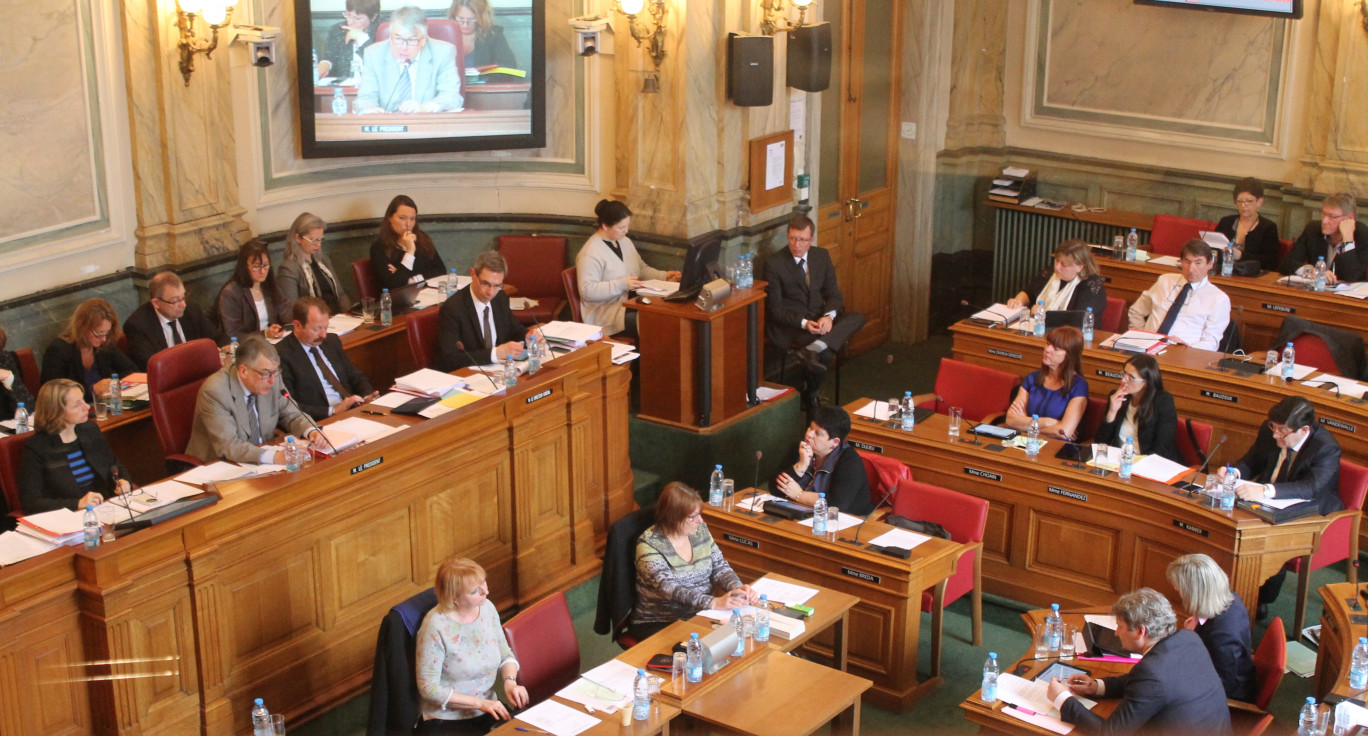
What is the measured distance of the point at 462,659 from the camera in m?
4.96

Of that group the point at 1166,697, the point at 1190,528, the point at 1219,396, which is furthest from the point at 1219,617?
the point at 1219,396

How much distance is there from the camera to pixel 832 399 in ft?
30.5

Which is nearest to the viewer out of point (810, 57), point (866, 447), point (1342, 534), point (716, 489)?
point (716, 489)

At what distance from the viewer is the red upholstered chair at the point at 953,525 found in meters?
6.10

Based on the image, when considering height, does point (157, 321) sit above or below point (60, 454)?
above

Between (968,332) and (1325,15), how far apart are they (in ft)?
10.9

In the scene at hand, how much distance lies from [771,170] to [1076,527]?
331 cm

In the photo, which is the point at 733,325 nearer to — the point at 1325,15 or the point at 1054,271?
the point at 1054,271

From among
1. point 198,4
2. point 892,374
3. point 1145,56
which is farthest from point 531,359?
point 1145,56

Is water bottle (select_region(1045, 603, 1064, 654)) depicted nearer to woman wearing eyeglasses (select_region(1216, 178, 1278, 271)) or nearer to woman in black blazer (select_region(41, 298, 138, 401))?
woman in black blazer (select_region(41, 298, 138, 401))

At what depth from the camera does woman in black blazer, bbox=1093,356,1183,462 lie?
6.70 meters

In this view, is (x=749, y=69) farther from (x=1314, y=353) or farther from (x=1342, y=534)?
(x=1342, y=534)

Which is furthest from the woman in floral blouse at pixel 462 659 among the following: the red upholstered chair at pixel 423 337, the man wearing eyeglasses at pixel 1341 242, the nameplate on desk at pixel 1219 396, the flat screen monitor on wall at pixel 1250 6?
the flat screen monitor on wall at pixel 1250 6

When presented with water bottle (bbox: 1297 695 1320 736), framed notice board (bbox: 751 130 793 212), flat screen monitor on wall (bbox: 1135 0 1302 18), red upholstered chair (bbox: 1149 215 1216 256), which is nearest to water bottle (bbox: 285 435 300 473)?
water bottle (bbox: 1297 695 1320 736)
